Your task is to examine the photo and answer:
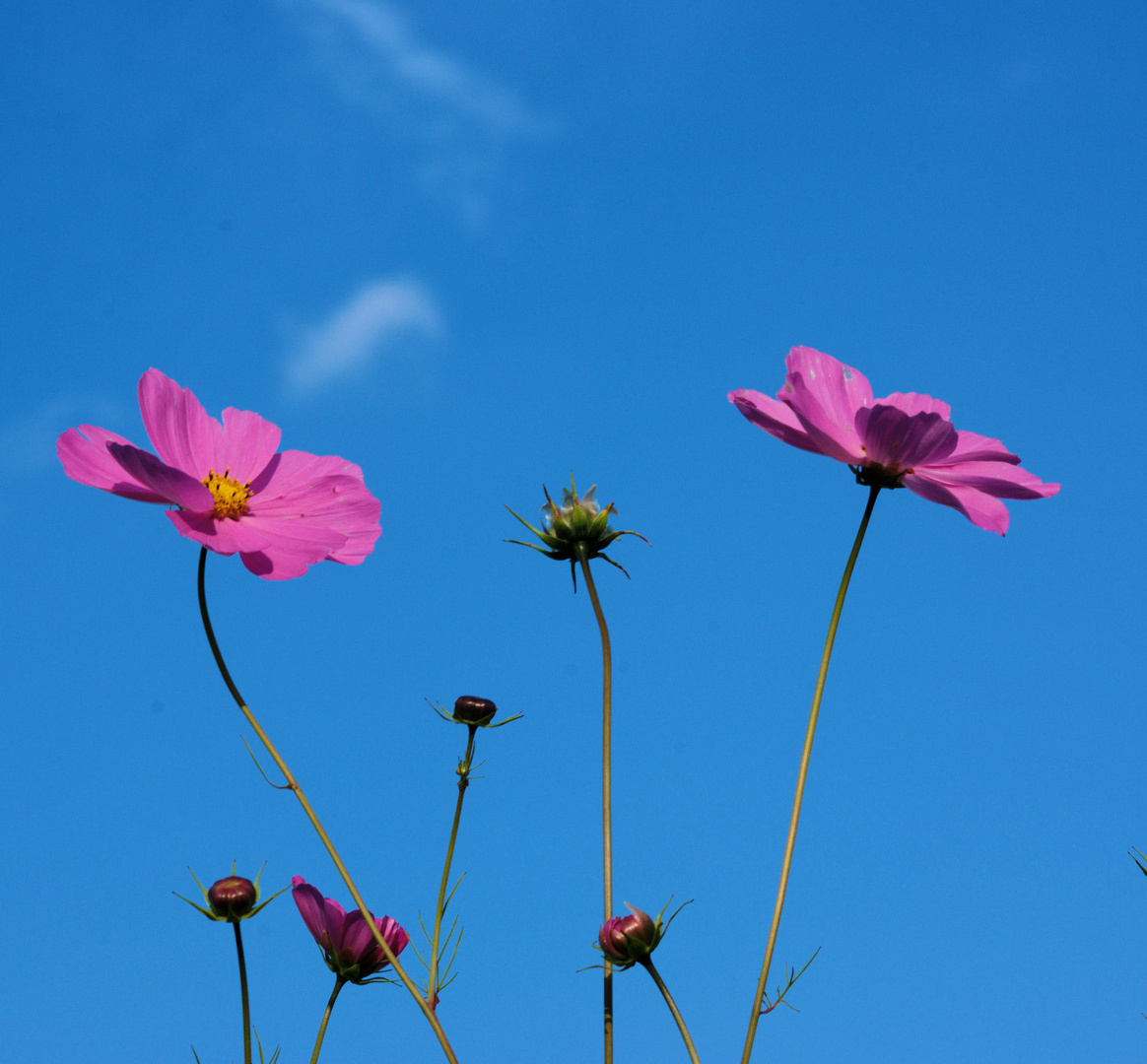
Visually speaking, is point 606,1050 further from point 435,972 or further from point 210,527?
point 210,527

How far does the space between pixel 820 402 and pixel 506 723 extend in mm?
804

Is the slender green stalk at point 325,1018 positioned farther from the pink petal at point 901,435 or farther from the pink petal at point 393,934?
the pink petal at point 901,435

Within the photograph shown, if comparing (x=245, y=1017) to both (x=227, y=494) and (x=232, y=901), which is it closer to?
(x=232, y=901)

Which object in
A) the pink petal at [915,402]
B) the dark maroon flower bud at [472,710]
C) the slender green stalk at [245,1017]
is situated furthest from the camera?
the dark maroon flower bud at [472,710]

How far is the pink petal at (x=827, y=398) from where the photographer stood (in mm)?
1300

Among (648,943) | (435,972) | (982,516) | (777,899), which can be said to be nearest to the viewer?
(777,899)

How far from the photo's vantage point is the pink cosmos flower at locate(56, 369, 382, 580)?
126 centimetres

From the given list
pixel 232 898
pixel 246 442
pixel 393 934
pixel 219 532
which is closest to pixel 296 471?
pixel 246 442

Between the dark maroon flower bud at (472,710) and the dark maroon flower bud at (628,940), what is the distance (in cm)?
70

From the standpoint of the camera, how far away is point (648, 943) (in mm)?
1244

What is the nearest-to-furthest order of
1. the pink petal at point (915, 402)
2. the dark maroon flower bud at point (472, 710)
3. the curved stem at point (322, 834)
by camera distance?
the curved stem at point (322, 834)
the pink petal at point (915, 402)
the dark maroon flower bud at point (472, 710)

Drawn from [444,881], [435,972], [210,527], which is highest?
[210,527]

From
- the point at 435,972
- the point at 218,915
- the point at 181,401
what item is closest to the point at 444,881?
the point at 435,972

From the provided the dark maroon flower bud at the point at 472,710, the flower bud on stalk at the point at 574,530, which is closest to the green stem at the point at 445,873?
the dark maroon flower bud at the point at 472,710
